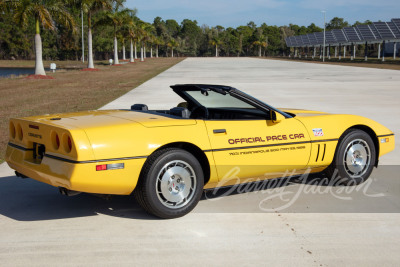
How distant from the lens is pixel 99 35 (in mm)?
102875

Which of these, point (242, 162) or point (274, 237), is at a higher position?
point (242, 162)

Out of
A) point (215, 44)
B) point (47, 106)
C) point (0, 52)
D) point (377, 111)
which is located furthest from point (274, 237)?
point (215, 44)

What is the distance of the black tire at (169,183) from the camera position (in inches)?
169

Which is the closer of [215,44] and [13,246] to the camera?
[13,246]

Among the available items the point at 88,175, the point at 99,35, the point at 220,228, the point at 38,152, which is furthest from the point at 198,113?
the point at 99,35

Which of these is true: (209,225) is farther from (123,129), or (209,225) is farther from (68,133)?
(68,133)

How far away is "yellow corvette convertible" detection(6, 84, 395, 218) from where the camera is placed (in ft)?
13.6

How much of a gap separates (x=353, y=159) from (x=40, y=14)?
2771 cm

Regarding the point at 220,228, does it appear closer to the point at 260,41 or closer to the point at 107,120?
the point at 107,120

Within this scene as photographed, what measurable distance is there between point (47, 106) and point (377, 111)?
9.98 metres

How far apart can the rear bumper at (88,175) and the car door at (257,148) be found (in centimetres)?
84

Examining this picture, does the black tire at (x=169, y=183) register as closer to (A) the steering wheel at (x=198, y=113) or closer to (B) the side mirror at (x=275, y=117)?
(A) the steering wheel at (x=198, y=113)

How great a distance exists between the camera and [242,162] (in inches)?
189

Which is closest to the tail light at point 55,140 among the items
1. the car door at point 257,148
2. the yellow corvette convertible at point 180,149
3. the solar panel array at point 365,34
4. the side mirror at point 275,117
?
the yellow corvette convertible at point 180,149
